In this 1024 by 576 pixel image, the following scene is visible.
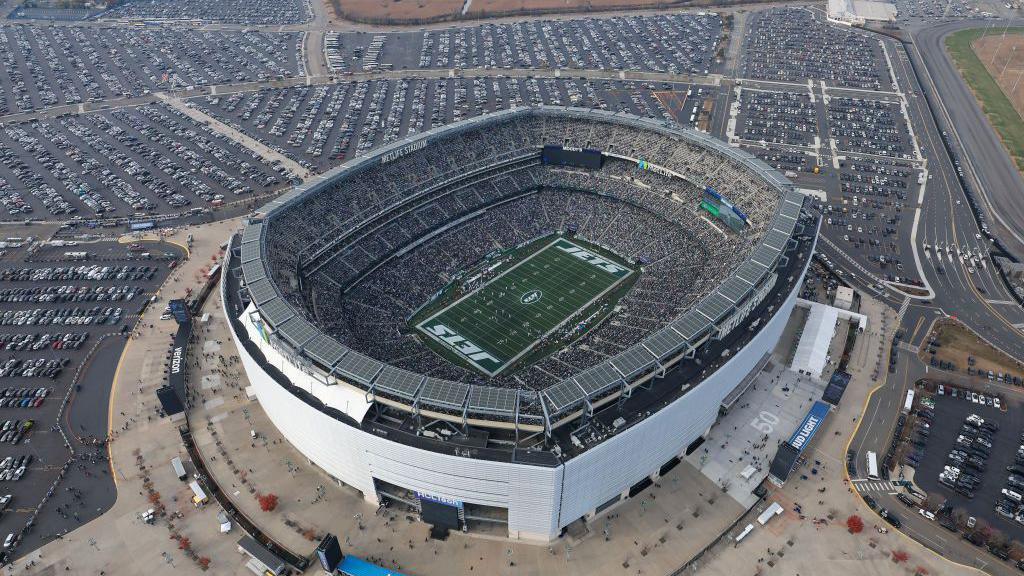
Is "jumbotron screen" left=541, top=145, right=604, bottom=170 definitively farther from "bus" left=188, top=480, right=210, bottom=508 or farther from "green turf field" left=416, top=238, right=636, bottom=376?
"bus" left=188, top=480, right=210, bottom=508

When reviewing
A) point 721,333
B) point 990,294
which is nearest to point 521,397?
point 721,333

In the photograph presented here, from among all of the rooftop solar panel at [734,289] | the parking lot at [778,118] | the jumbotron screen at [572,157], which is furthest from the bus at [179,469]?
the parking lot at [778,118]

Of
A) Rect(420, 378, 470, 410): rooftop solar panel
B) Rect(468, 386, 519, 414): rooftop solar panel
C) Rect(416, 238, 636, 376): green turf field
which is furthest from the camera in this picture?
Rect(416, 238, 636, 376): green turf field

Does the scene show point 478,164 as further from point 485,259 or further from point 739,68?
point 739,68

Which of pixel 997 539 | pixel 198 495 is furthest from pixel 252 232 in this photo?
pixel 997 539

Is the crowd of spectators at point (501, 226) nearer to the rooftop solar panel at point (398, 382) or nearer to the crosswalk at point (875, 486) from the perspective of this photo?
the rooftop solar panel at point (398, 382)

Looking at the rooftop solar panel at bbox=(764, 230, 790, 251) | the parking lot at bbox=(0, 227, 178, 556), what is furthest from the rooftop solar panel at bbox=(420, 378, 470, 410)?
the rooftop solar panel at bbox=(764, 230, 790, 251)
